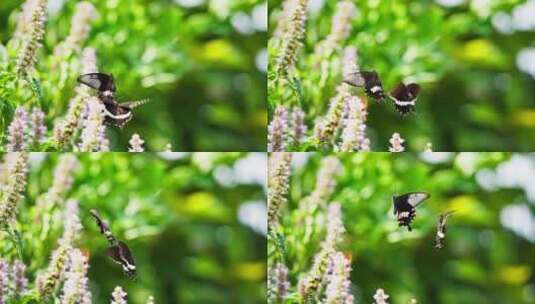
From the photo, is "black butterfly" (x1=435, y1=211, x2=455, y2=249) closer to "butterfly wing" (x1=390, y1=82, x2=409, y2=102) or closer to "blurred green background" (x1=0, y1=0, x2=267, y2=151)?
"butterfly wing" (x1=390, y1=82, x2=409, y2=102)

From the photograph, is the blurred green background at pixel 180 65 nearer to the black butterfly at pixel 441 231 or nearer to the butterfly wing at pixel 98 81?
the butterfly wing at pixel 98 81

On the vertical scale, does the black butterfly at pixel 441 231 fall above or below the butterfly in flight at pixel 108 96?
below

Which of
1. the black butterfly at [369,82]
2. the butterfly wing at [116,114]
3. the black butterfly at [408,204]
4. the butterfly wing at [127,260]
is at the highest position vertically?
the black butterfly at [369,82]

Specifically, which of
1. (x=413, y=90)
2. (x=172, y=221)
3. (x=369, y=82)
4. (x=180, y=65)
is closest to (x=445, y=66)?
(x=413, y=90)

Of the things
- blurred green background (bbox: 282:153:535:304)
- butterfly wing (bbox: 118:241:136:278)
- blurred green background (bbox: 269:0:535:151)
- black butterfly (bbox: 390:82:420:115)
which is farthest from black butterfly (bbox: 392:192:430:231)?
butterfly wing (bbox: 118:241:136:278)

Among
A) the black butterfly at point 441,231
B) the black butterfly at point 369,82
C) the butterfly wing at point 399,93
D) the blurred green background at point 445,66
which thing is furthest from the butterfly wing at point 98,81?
the black butterfly at point 441,231

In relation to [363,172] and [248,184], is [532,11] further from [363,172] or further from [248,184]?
[248,184]

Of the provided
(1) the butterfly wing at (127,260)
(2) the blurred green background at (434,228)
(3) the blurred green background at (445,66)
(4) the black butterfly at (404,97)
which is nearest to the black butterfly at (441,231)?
(2) the blurred green background at (434,228)
